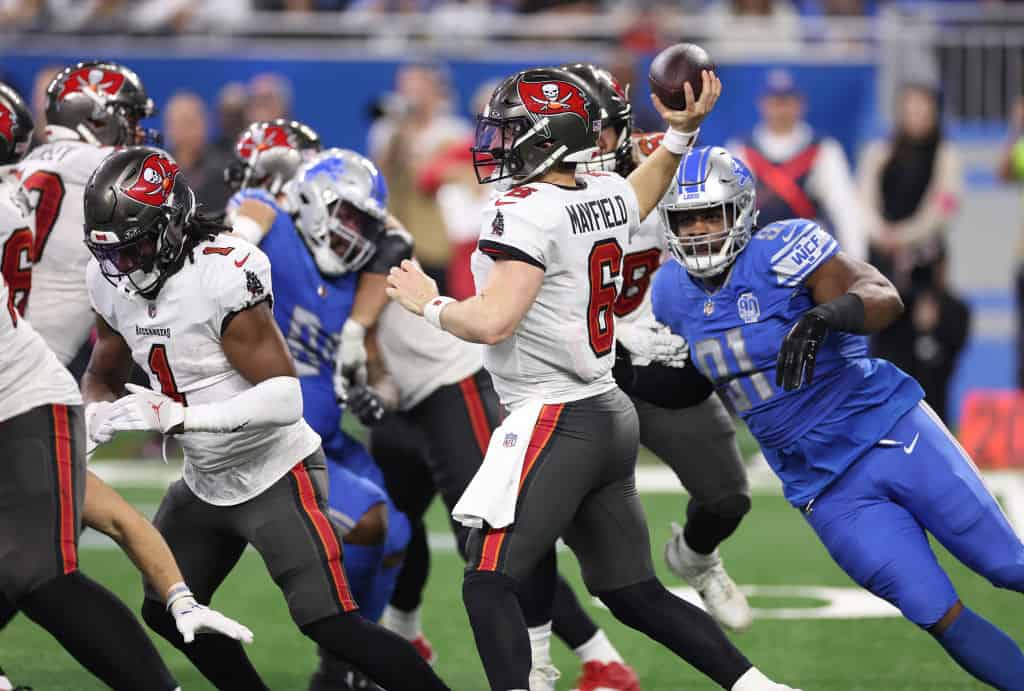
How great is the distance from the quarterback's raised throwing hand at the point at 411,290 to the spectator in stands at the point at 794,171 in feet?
15.0

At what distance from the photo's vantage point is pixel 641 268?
16.8ft

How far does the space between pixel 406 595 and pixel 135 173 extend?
1.96 metres

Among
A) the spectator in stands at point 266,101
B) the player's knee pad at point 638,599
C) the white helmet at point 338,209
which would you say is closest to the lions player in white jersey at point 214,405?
the player's knee pad at point 638,599

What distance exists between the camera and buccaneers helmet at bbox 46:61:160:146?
5.27 meters

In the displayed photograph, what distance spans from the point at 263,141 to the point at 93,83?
1.84 ft

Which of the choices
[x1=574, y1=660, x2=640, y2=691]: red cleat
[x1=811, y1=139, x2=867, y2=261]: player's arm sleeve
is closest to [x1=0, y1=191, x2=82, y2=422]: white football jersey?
[x1=574, y1=660, x2=640, y2=691]: red cleat

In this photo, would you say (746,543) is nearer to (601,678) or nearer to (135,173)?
(601,678)

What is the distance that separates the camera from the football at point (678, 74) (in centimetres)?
437

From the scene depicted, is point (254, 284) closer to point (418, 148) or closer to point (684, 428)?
point (684, 428)

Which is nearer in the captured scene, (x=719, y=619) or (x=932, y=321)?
(x=719, y=619)

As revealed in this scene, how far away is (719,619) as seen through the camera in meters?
5.27

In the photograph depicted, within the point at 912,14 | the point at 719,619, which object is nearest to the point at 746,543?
the point at 719,619

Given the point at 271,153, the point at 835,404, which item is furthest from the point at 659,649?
the point at 271,153

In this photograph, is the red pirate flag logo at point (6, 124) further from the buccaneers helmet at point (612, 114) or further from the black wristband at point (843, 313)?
the black wristband at point (843, 313)
